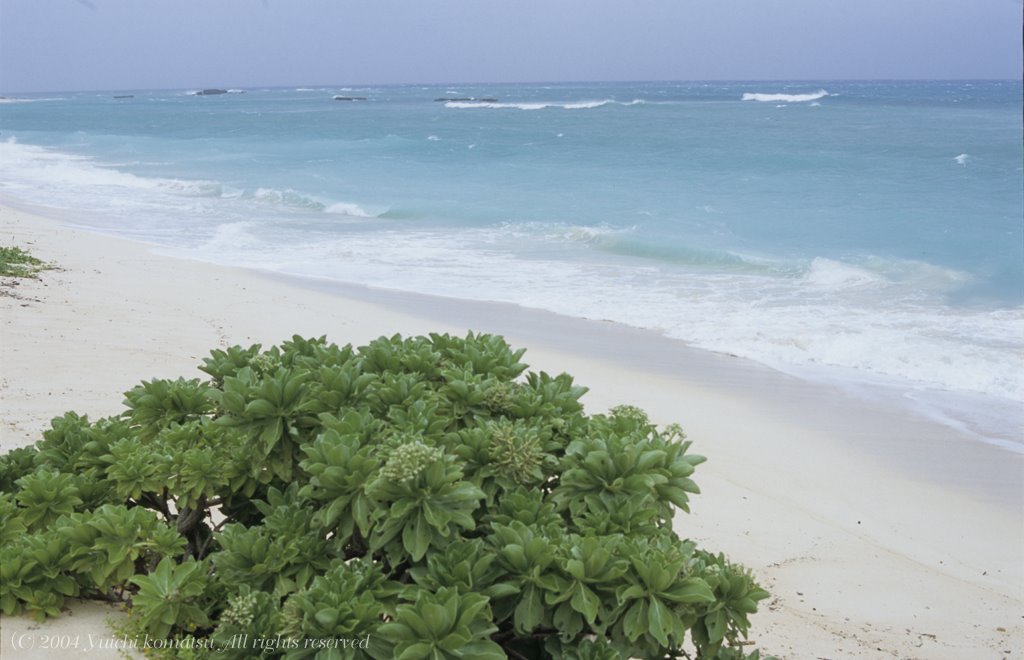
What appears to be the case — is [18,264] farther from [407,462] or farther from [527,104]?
[527,104]

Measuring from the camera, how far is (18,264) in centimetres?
1101

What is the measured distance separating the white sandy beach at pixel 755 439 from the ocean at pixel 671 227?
0.89 meters

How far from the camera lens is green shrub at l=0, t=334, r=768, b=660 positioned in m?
2.30

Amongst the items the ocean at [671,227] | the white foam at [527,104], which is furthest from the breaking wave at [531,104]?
the ocean at [671,227]

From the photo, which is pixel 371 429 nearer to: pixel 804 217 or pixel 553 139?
pixel 804 217

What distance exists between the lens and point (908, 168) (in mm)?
31391

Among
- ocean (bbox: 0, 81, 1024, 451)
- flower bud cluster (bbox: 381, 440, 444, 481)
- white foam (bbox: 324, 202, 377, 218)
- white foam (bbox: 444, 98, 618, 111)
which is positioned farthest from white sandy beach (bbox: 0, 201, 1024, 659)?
white foam (bbox: 444, 98, 618, 111)

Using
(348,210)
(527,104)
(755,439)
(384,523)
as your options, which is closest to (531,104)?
(527,104)

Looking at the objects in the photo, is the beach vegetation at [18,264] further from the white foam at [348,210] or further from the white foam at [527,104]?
the white foam at [527,104]

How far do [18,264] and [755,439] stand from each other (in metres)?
9.13

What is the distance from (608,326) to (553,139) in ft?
117

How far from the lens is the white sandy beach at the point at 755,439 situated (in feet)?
16.1

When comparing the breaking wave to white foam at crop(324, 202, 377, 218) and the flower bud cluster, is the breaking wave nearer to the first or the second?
white foam at crop(324, 202, 377, 218)

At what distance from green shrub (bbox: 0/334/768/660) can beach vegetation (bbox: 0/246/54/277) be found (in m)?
8.62
